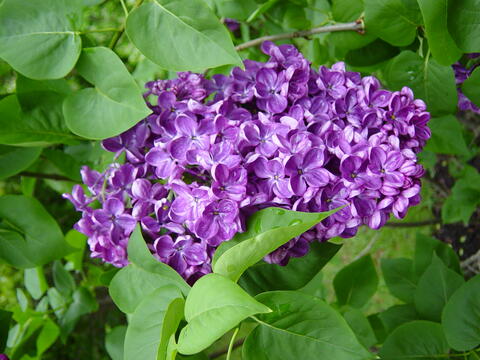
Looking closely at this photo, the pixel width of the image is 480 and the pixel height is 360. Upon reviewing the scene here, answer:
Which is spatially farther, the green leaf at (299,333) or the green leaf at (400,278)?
the green leaf at (400,278)

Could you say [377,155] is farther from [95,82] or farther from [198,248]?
[95,82]

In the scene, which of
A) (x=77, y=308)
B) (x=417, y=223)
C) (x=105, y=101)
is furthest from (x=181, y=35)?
(x=417, y=223)

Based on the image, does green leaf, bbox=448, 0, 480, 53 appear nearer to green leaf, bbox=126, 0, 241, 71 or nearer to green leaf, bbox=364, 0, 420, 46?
green leaf, bbox=364, 0, 420, 46

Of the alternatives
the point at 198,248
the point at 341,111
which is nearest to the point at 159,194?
the point at 198,248

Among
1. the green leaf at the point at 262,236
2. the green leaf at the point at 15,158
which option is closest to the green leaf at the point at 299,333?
the green leaf at the point at 262,236

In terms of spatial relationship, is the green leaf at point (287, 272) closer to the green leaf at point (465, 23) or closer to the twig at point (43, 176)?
the green leaf at point (465, 23)

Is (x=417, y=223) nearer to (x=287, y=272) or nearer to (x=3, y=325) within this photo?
(x=287, y=272)

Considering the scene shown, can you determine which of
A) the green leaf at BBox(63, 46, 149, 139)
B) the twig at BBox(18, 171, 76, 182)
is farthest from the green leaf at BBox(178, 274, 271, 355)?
the twig at BBox(18, 171, 76, 182)
